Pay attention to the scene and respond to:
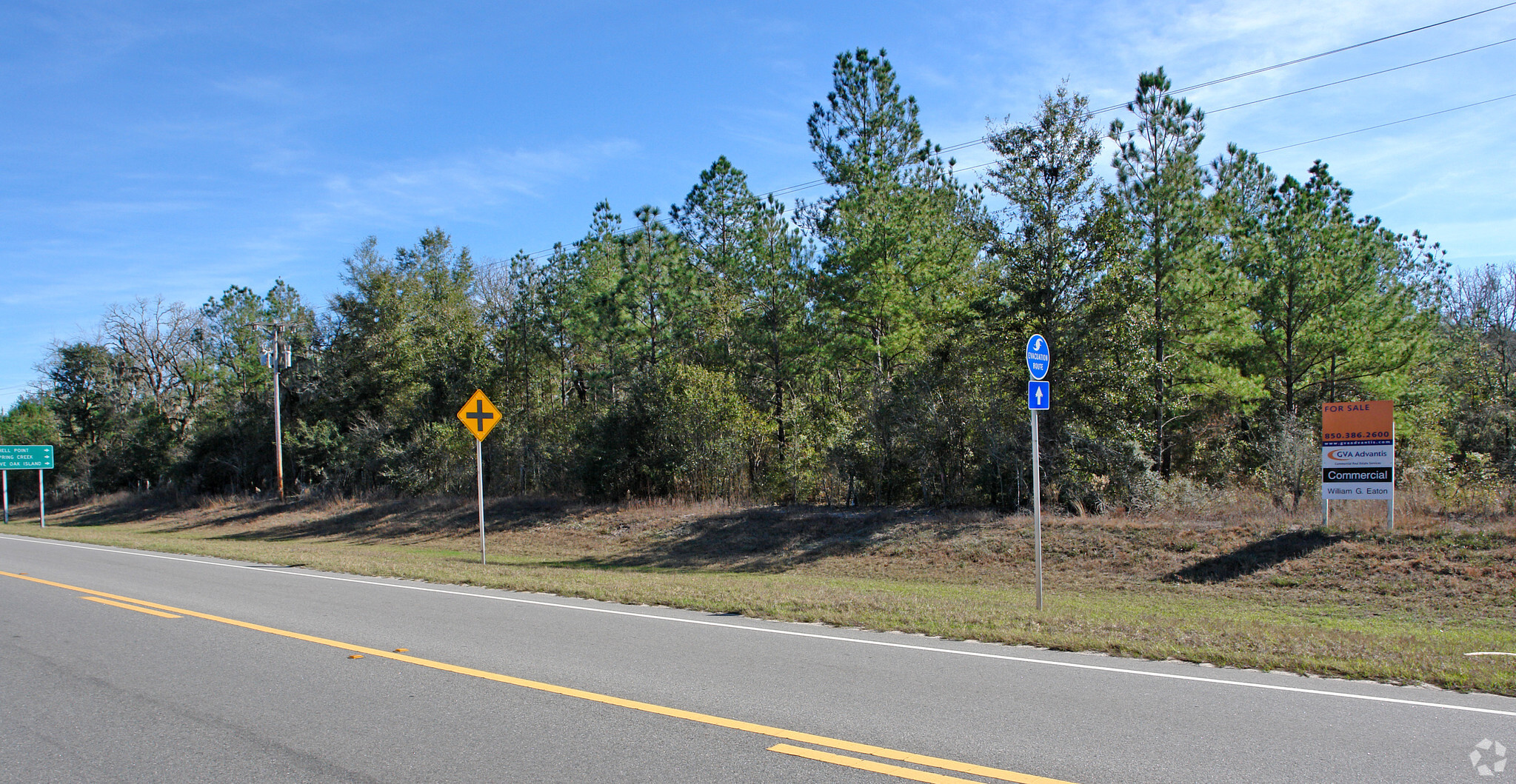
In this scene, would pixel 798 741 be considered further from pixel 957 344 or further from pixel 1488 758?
pixel 957 344

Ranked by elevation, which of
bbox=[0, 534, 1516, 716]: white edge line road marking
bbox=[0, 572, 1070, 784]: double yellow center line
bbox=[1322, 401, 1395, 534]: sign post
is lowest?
bbox=[0, 534, 1516, 716]: white edge line road marking

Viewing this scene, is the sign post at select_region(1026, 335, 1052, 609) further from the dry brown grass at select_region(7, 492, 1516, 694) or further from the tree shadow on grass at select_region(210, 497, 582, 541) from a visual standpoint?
the tree shadow on grass at select_region(210, 497, 582, 541)

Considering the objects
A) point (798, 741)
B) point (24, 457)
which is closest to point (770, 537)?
point (798, 741)

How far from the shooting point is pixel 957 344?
859 inches

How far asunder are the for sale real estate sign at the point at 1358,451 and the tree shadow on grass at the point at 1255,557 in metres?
0.87

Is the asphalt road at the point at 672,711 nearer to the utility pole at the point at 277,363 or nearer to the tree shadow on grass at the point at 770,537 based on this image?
the tree shadow on grass at the point at 770,537

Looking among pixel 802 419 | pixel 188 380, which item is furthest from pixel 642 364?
pixel 188 380

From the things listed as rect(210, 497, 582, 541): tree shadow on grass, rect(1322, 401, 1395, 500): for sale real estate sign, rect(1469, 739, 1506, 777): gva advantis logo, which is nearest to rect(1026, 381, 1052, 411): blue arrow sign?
rect(1469, 739, 1506, 777): gva advantis logo

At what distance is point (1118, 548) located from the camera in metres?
17.0

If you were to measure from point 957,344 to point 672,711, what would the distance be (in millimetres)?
17005

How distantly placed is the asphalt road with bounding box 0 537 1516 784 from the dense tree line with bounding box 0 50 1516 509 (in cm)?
1296

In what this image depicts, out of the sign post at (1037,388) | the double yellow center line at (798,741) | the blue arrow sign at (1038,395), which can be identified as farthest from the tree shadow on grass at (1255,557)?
the double yellow center line at (798,741)

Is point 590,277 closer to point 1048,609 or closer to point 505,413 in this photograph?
point 505,413

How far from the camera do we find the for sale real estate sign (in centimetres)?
1459
